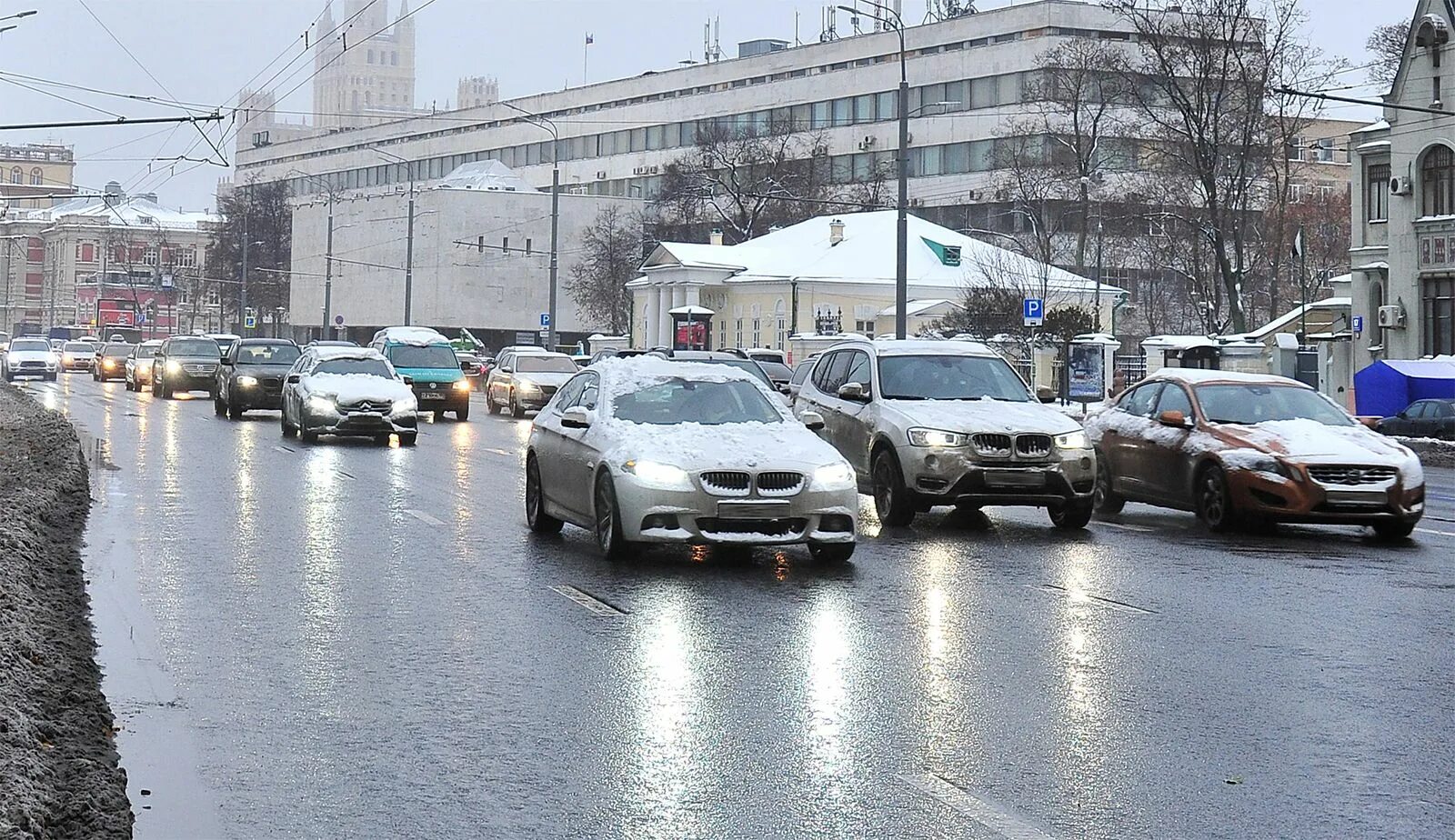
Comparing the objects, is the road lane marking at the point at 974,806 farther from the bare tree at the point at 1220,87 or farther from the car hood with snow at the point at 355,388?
the bare tree at the point at 1220,87

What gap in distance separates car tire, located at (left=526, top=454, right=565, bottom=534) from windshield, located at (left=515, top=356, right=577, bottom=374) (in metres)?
30.6

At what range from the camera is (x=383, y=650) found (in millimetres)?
9641

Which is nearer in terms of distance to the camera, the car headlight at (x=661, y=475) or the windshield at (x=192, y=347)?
the car headlight at (x=661, y=475)

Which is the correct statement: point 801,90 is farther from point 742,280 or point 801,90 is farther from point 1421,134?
point 1421,134

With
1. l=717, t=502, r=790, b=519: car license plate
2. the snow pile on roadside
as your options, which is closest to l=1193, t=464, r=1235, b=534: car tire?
l=717, t=502, r=790, b=519: car license plate

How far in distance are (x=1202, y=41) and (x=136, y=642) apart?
46353mm

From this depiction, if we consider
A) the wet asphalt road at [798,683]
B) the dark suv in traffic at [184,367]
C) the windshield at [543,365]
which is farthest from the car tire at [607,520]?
the dark suv in traffic at [184,367]

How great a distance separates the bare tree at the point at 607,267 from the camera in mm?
100750

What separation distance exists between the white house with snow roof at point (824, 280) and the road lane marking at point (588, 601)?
170 feet

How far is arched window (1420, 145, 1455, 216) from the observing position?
49125 mm

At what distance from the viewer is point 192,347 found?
51656 millimetres

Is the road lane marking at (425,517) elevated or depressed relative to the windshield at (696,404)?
depressed

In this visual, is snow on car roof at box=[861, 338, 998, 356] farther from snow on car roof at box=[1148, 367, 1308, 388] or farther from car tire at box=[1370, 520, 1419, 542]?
car tire at box=[1370, 520, 1419, 542]

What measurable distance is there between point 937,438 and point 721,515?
3696 millimetres
